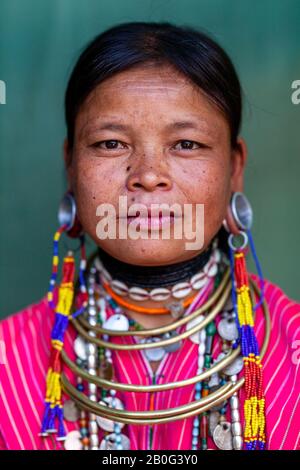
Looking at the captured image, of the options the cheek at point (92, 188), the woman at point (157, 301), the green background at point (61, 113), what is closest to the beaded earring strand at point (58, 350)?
the woman at point (157, 301)

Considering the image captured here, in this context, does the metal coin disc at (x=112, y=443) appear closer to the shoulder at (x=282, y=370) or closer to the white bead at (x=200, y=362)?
the white bead at (x=200, y=362)

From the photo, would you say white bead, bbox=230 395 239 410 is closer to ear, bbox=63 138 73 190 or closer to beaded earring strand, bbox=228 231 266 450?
beaded earring strand, bbox=228 231 266 450

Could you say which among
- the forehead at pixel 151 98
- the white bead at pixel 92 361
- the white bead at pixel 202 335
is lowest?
the white bead at pixel 92 361

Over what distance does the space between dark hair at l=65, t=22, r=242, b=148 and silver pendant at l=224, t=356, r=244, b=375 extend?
23.7 inches

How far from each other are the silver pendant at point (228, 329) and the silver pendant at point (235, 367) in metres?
0.06

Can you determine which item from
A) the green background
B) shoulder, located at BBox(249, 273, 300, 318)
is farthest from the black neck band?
the green background

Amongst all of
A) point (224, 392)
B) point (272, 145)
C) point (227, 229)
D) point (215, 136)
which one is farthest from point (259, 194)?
point (224, 392)

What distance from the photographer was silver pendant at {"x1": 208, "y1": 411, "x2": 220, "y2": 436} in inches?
67.7

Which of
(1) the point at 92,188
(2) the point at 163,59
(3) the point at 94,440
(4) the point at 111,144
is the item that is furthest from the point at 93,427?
(2) the point at 163,59

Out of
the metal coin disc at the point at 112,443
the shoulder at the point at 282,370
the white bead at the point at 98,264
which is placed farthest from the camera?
the white bead at the point at 98,264

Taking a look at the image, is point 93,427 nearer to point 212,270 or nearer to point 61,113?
point 212,270

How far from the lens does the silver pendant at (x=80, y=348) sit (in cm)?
186

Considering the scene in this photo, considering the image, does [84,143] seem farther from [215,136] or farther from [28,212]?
[28,212]
